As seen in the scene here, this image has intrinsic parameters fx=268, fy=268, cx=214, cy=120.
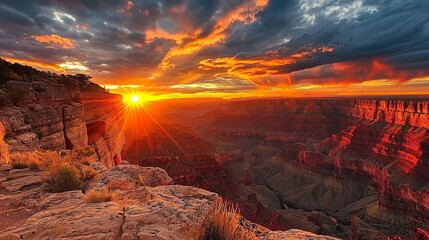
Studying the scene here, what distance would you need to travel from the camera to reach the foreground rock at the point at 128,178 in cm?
616

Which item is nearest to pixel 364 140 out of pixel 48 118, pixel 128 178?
pixel 48 118

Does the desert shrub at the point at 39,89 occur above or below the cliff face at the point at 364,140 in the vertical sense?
above

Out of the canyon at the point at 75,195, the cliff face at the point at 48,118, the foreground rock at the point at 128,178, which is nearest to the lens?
the canyon at the point at 75,195

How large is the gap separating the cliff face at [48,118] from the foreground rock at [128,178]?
5785 mm

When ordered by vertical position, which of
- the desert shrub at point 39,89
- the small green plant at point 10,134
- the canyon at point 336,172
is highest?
the desert shrub at point 39,89

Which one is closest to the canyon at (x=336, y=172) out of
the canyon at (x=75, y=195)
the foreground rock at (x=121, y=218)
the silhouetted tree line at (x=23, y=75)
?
the silhouetted tree line at (x=23, y=75)

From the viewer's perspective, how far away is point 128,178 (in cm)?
Result: 675

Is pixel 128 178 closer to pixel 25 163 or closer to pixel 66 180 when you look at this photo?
pixel 66 180

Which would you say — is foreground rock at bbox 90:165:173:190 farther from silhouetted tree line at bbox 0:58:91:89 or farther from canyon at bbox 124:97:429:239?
canyon at bbox 124:97:429:239

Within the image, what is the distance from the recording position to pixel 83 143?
16.2m

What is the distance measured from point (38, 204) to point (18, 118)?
865cm

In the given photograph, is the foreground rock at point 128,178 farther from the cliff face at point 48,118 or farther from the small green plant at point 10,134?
the small green plant at point 10,134

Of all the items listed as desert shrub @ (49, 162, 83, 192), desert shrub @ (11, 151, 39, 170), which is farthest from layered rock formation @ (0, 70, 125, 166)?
desert shrub @ (49, 162, 83, 192)

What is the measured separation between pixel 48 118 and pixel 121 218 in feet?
38.6
